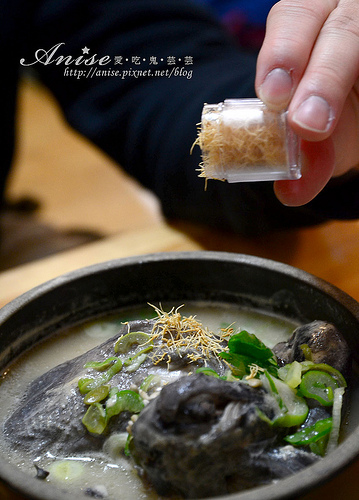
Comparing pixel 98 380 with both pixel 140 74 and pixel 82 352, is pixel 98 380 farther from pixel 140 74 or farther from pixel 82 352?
pixel 140 74

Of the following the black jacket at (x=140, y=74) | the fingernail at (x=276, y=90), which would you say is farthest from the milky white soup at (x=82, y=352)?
the black jacket at (x=140, y=74)

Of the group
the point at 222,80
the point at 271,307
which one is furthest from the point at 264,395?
the point at 222,80

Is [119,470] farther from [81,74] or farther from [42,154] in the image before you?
[42,154]

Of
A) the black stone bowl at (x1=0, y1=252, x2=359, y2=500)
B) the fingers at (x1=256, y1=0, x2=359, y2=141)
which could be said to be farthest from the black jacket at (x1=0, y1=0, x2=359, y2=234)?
the fingers at (x1=256, y1=0, x2=359, y2=141)

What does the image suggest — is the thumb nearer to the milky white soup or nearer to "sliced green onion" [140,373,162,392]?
the milky white soup

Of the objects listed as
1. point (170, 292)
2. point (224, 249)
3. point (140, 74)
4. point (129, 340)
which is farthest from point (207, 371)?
point (140, 74)
